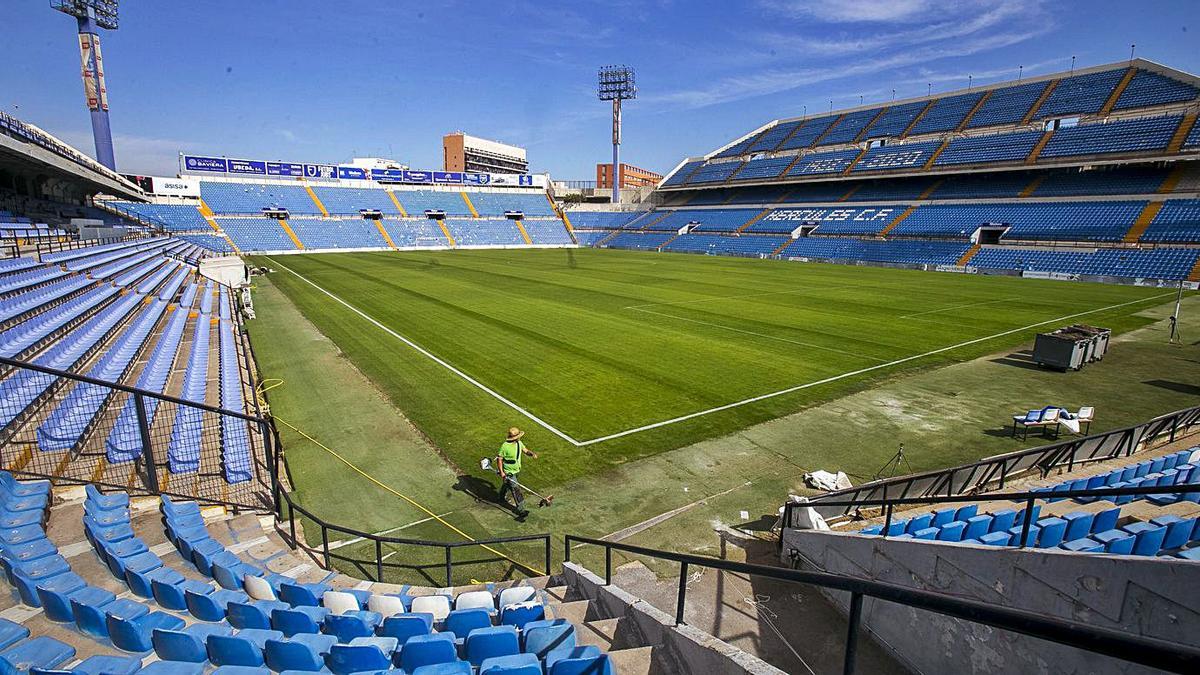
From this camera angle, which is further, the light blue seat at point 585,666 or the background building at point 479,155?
the background building at point 479,155

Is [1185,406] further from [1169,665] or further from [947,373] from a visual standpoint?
[1169,665]

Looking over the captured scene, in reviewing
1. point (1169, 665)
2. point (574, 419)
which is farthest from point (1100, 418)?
point (1169, 665)

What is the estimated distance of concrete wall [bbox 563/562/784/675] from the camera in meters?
3.45

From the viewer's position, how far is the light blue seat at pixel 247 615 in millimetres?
4570

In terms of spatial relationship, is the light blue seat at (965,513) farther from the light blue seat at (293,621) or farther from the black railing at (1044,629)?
the light blue seat at (293,621)

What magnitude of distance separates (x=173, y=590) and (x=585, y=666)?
12.0 feet

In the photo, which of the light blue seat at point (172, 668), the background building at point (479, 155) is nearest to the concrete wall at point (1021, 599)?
the light blue seat at point (172, 668)

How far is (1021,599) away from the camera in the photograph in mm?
4703

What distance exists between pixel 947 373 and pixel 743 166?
68.5 metres

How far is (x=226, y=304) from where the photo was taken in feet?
81.5

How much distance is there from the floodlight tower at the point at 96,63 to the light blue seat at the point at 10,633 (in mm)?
69240

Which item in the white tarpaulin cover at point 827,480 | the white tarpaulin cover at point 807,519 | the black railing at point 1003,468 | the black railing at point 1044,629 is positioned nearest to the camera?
the black railing at point 1044,629

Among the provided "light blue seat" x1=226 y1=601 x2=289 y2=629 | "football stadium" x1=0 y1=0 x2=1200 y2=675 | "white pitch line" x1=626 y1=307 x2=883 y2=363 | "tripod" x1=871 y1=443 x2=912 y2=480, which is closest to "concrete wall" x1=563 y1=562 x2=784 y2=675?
"football stadium" x1=0 y1=0 x2=1200 y2=675

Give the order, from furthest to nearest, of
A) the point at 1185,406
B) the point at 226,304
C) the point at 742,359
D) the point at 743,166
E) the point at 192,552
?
1. the point at 743,166
2. the point at 226,304
3. the point at 742,359
4. the point at 1185,406
5. the point at 192,552
